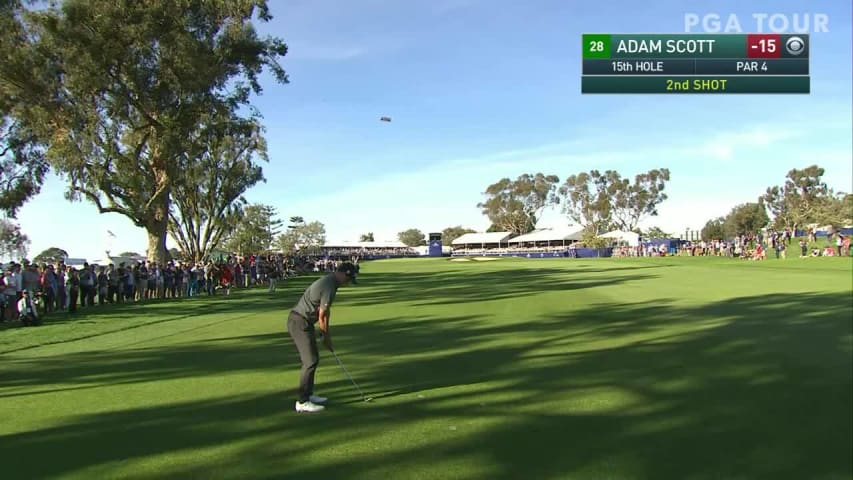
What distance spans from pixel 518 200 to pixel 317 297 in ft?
403

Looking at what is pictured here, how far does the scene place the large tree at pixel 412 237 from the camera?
599 ft

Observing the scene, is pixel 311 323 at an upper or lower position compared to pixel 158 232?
lower

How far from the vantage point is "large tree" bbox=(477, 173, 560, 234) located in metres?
125

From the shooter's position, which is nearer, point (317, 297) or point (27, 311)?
point (317, 297)

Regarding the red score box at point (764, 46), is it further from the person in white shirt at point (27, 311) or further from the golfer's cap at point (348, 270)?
the person in white shirt at point (27, 311)

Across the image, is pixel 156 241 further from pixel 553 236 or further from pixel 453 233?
pixel 453 233

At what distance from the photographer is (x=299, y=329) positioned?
23.1 feet

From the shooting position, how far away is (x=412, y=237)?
184m

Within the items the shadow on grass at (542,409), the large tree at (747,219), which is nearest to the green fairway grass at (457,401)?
the shadow on grass at (542,409)

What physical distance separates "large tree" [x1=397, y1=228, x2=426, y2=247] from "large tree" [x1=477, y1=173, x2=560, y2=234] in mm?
52599

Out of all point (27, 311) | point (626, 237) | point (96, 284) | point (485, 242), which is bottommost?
point (27, 311)

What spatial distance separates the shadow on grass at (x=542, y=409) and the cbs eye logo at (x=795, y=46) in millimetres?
8769
